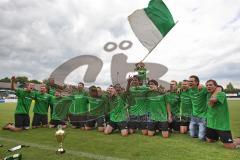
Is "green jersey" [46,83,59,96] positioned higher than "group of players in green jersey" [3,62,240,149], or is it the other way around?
"green jersey" [46,83,59,96]

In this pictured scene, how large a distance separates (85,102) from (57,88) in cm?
162

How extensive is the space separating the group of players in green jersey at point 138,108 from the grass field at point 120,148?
0.55 meters

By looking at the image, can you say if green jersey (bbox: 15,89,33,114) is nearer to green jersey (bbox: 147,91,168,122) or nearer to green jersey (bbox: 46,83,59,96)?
green jersey (bbox: 46,83,59,96)

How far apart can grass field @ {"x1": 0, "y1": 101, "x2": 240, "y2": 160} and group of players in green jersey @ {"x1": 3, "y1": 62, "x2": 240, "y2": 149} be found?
21.6 inches

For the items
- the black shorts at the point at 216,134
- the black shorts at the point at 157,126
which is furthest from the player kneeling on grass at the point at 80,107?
the black shorts at the point at 216,134

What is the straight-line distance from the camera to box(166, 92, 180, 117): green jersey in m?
10.6

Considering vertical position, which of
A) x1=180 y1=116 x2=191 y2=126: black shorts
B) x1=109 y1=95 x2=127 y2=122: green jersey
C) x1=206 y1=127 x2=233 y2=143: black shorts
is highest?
x1=109 y1=95 x2=127 y2=122: green jersey

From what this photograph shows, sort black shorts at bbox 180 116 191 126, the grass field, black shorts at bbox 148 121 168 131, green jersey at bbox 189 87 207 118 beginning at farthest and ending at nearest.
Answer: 1. black shorts at bbox 180 116 191 126
2. black shorts at bbox 148 121 168 131
3. green jersey at bbox 189 87 207 118
4. the grass field

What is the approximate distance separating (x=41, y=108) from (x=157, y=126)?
514cm

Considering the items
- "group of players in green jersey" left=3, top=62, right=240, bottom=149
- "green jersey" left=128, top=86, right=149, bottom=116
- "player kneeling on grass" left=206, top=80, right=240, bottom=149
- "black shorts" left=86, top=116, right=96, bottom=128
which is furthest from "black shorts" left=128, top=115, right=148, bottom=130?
"player kneeling on grass" left=206, top=80, right=240, bottom=149

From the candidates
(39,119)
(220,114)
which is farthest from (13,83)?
(220,114)

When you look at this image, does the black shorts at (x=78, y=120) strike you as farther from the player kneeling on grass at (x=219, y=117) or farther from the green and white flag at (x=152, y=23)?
the player kneeling on grass at (x=219, y=117)

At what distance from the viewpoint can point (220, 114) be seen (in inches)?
313

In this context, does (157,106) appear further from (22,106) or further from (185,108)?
(22,106)
